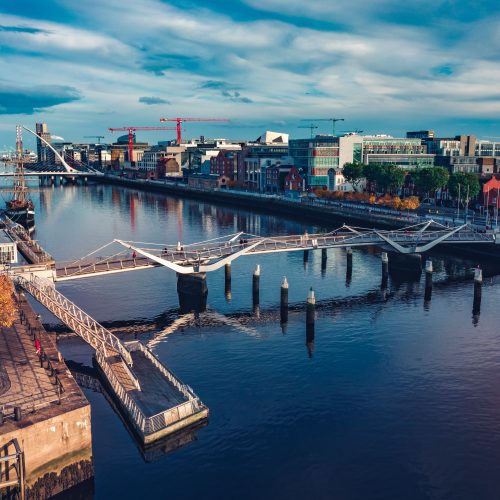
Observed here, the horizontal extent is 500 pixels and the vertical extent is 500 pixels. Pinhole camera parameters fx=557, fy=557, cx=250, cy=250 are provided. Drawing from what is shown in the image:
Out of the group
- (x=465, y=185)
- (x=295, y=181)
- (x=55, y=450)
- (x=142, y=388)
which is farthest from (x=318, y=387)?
(x=295, y=181)

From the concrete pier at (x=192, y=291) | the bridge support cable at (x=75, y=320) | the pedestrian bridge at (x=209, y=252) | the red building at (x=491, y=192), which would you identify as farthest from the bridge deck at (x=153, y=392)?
the red building at (x=491, y=192)

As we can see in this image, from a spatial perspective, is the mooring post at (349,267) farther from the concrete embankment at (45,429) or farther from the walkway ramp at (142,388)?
the concrete embankment at (45,429)

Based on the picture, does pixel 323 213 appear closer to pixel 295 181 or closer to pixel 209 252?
pixel 295 181

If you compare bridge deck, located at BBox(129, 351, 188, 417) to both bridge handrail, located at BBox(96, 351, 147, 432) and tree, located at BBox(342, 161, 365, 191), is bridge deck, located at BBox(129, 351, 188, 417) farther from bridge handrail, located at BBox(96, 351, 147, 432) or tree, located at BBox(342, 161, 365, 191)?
tree, located at BBox(342, 161, 365, 191)

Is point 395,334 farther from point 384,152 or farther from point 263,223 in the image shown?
point 384,152

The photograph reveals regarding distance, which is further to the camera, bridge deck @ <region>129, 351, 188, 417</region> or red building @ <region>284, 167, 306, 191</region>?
red building @ <region>284, 167, 306, 191</region>

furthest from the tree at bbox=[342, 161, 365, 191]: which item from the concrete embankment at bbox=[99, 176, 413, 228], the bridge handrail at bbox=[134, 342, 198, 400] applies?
the bridge handrail at bbox=[134, 342, 198, 400]
